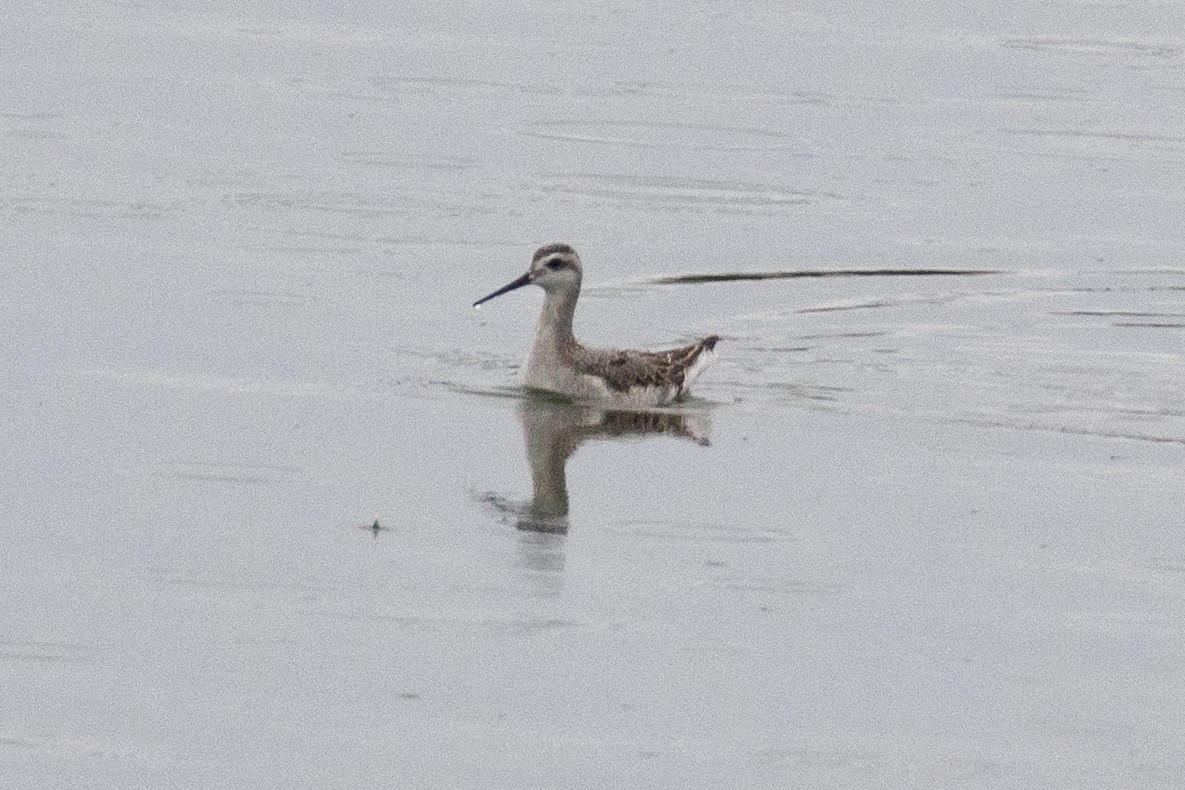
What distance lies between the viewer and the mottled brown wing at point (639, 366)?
1770 centimetres

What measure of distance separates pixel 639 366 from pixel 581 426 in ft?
2.57

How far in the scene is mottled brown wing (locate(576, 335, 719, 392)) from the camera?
1770 cm

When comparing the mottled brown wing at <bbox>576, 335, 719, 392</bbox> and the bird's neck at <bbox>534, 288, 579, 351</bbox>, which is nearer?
the mottled brown wing at <bbox>576, 335, 719, 392</bbox>

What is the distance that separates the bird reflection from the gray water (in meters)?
0.05

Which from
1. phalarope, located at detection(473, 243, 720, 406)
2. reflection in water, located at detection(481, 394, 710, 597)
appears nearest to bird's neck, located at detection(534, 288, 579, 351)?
phalarope, located at detection(473, 243, 720, 406)

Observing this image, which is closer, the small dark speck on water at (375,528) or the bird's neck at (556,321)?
the small dark speck on water at (375,528)

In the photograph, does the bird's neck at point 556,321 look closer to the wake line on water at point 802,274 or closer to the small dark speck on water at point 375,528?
the wake line on water at point 802,274

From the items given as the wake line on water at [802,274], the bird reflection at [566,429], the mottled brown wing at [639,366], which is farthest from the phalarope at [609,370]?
the wake line on water at [802,274]

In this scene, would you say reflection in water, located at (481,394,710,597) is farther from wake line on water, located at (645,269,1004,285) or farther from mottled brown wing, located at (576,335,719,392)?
wake line on water, located at (645,269,1004,285)

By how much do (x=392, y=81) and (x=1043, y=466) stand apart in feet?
51.0

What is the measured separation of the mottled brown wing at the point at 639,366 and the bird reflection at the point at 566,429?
19 centimetres

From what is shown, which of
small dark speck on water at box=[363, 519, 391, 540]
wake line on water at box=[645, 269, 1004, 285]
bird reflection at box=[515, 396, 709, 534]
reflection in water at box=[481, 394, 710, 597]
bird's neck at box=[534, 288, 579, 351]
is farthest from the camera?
wake line on water at box=[645, 269, 1004, 285]

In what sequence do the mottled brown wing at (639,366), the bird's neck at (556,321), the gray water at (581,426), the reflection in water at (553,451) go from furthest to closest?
the bird's neck at (556,321) → the mottled brown wing at (639,366) → the reflection in water at (553,451) → the gray water at (581,426)

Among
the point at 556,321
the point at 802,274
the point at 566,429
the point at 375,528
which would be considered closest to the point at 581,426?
the point at 566,429
